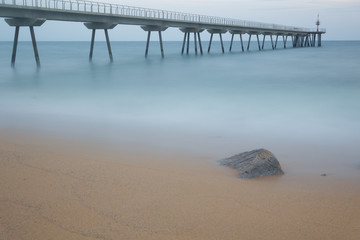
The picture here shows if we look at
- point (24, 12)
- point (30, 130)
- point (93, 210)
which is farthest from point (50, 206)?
point (24, 12)

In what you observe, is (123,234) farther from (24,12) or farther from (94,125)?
(24,12)

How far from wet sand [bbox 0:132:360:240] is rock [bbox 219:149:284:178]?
0.47ft

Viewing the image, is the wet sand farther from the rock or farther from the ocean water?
the ocean water

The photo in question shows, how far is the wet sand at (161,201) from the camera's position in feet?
10.9

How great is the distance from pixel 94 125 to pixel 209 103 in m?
4.99

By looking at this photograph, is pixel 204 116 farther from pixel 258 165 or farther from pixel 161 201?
pixel 161 201

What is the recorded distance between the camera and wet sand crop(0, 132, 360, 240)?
333cm

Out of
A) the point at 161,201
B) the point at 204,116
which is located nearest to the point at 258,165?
the point at 161,201

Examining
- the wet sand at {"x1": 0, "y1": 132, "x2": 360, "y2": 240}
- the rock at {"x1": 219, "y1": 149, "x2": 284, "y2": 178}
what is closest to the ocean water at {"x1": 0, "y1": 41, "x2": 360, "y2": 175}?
the rock at {"x1": 219, "y1": 149, "x2": 284, "y2": 178}

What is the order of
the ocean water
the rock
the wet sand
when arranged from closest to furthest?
the wet sand → the rock → the ocean water

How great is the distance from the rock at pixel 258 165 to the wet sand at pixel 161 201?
0.14 m

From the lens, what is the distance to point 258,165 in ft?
15.4

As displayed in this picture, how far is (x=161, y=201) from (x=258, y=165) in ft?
4.64

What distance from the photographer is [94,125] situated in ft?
26.6
